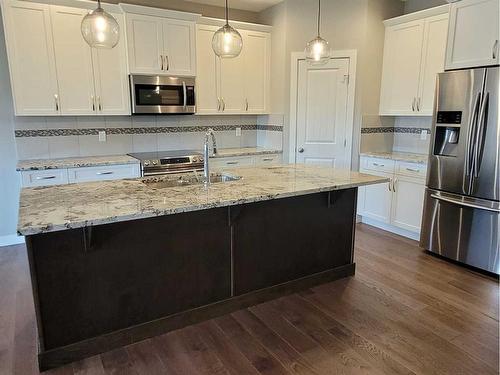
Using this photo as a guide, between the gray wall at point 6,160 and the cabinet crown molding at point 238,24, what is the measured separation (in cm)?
222

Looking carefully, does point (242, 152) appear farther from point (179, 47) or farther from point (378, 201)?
point (378, 201)

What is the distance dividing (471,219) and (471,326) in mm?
1182

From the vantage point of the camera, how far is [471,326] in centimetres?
247

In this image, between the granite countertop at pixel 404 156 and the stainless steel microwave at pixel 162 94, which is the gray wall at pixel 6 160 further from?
the granite countertop at pixel 404 156

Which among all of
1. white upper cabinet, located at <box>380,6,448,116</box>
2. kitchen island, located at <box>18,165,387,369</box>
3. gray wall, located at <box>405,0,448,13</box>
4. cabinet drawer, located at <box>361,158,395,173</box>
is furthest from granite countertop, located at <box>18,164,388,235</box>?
gray wall, located at <box>405,0,448,13</box>

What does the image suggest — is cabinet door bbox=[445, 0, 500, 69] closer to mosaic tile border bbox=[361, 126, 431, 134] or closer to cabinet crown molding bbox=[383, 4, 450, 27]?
cabinet crown molding bbox=[383, 4, 450, 27]

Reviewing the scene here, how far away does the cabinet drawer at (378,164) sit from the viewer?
168 inches

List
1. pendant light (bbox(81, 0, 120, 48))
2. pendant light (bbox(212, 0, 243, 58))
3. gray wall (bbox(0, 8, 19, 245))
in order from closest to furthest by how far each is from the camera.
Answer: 1. pendant light (bbox(81, 0, 120, 48))
2. pendant light (bbox(212, 0, 243, 58))
3. gray wall (bbox(0, 8, 19, 245))

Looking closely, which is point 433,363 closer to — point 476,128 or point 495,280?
point 495,280

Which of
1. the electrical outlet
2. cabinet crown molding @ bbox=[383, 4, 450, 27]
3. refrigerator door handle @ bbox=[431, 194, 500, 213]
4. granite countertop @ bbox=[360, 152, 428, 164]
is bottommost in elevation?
refrigerator door handle @ bbox=[431, 194, 500, 213]

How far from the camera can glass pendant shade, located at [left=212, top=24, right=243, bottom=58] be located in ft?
8.80

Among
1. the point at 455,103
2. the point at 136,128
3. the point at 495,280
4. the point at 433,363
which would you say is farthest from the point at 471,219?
the point at 136,128

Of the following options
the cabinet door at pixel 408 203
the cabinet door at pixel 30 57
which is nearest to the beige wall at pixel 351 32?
the cabinet door at pixel 408 203

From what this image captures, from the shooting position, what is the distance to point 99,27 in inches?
88.1
